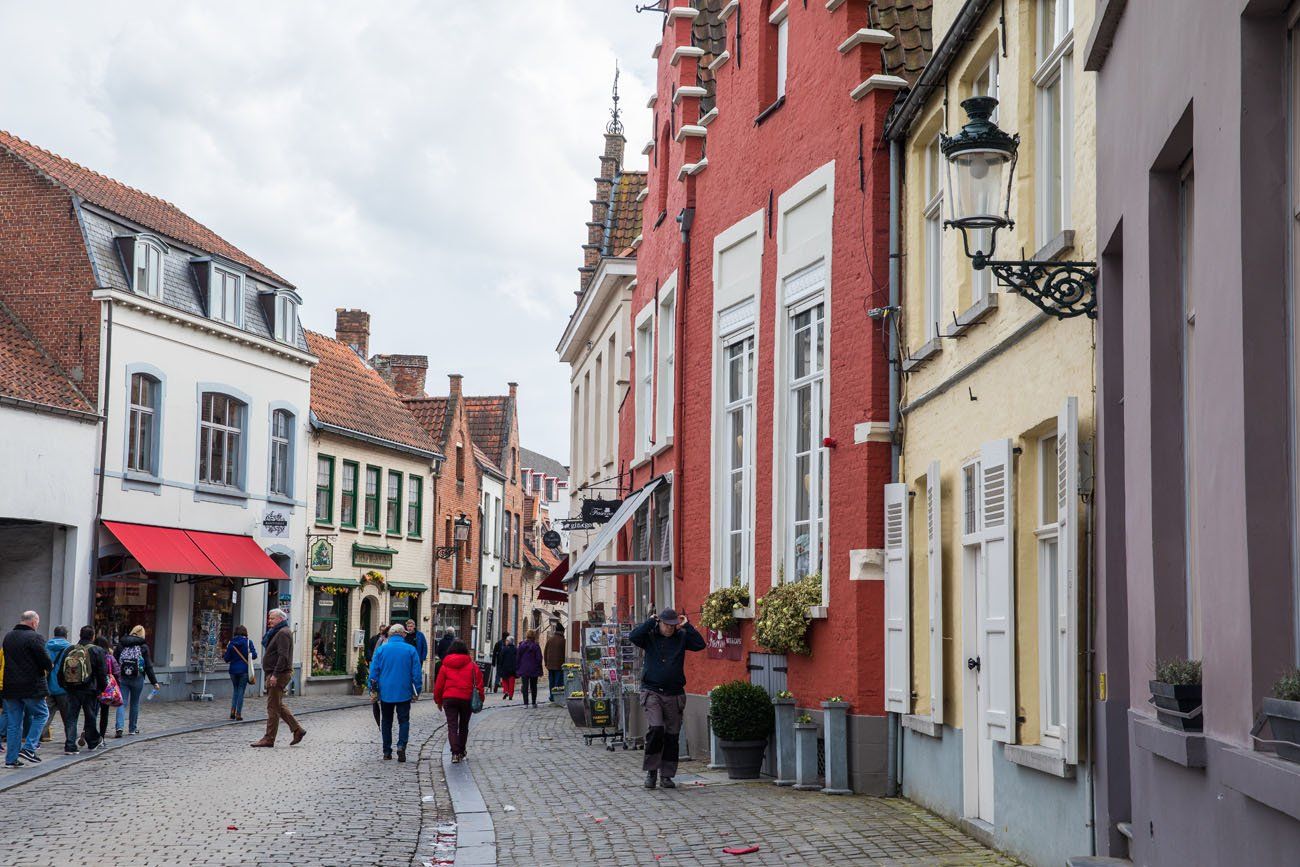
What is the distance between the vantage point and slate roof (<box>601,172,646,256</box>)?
30.6 m

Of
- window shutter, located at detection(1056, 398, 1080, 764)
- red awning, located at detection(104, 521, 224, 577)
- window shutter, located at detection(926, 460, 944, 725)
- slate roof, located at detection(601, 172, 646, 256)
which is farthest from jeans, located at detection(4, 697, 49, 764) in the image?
slate roof, located at detection(601, 172, 646, 256)

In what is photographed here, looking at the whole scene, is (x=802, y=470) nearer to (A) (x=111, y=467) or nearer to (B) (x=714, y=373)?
(B) (x=714, y=373)

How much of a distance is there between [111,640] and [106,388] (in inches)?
178

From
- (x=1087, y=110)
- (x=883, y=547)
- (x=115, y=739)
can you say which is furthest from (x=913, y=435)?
(x=115, y=739)

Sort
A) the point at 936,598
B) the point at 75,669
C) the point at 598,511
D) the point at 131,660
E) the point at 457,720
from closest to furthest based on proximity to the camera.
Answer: the point at 936,598
the point at 457,720
the point at 75,669
the point at 131,660
the point at 598,511

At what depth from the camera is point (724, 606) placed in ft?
55.6

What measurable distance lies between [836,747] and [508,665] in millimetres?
22299

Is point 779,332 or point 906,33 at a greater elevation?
point 906,33

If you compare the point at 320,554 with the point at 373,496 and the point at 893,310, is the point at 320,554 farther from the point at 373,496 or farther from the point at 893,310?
the point at 893,310

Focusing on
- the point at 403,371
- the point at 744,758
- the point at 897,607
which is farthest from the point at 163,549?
the point at 403,371

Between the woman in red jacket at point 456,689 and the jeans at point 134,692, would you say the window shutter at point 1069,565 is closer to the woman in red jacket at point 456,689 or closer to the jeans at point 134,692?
the woman in red jacket at point 456,689

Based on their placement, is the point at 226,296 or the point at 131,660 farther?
the point at 226,296

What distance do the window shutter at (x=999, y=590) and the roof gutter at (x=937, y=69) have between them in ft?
10.3

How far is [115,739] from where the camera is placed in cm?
2072
